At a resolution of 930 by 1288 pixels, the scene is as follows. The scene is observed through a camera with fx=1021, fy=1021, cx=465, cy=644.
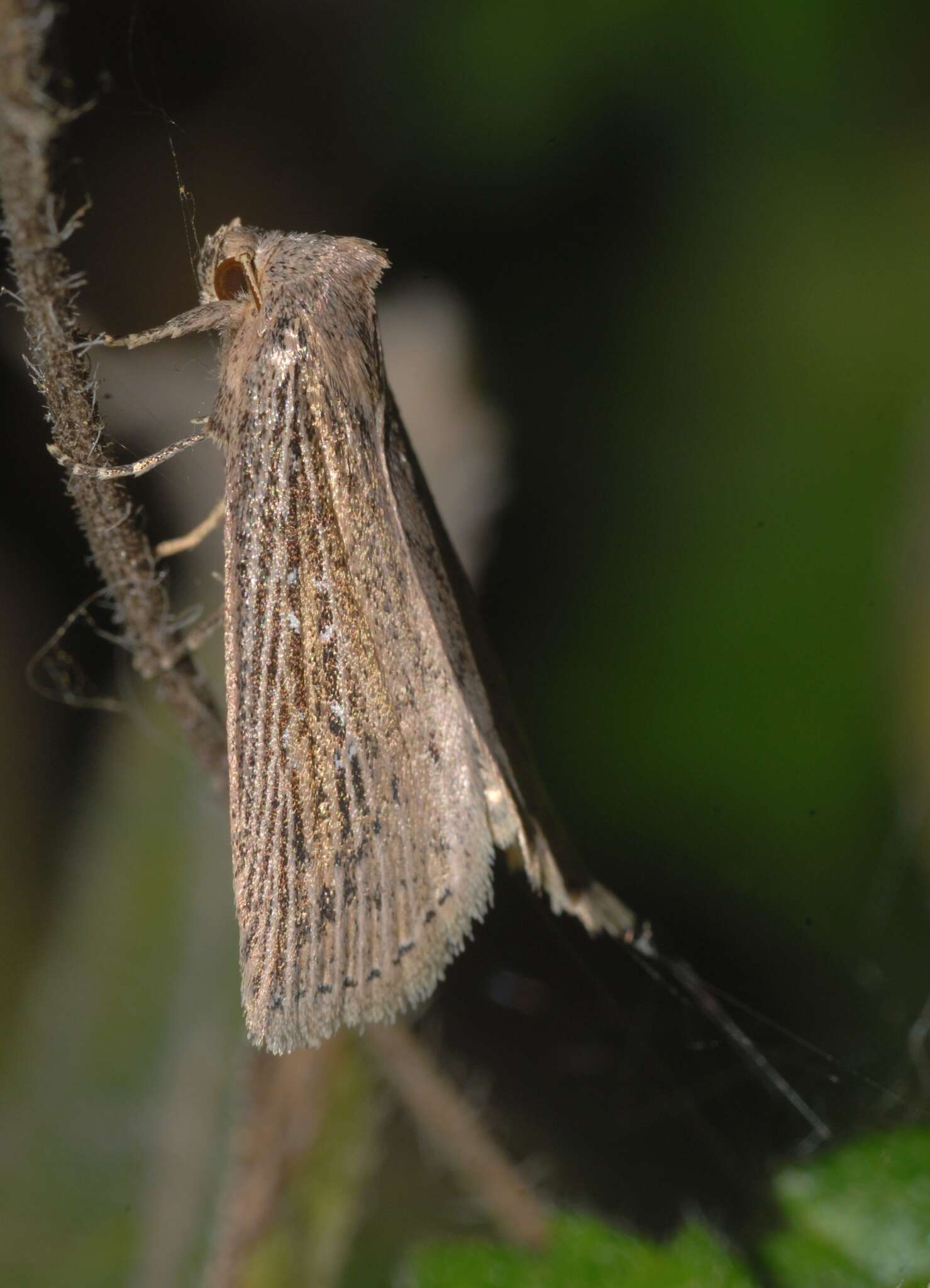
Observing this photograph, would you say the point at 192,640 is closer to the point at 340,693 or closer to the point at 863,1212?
the point at 340,693

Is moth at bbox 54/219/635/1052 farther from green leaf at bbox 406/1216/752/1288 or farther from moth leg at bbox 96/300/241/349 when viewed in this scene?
green leaf at bbox 406/1216/752/1288

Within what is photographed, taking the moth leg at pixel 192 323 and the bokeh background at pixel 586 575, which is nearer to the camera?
the moth leg at pixel 192 323

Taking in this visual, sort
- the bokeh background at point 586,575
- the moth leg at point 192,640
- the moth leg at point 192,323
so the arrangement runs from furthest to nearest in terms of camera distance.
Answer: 1. the bokeh background at point 586,575
2. the moth leg at point 192,323
3. the moth leg at point 192,640

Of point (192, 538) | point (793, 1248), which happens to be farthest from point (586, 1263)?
point (192, 538)

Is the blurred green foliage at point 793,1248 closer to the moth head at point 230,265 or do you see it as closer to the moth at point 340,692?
the moth at point 340,692

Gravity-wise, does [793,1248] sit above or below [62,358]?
below

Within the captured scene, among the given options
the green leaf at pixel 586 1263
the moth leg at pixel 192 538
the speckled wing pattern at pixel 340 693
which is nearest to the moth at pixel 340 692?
the speckled wing pattern at pixel 340 693

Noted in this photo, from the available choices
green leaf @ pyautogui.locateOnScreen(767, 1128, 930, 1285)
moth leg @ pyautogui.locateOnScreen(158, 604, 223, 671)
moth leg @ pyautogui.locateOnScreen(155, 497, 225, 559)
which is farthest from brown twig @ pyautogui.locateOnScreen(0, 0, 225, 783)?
green leaf @ pyautogui.locateOnScreen(767, 1128, 930, 1285)
